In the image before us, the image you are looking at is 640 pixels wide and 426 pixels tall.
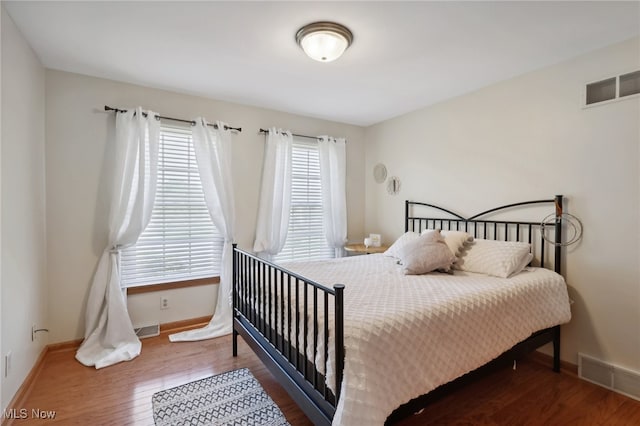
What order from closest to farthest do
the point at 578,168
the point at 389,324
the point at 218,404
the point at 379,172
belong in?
the point at 389,324, the point at 218,404, the point at 578,168, the point at 379,172

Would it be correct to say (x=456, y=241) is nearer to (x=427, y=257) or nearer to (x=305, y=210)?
(x=427, y=257)

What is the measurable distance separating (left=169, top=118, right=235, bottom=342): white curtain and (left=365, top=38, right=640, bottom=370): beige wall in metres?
2.35

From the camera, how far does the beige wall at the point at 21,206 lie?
1.74 metres

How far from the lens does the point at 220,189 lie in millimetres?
3086

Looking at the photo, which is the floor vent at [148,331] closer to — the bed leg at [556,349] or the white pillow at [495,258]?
the white pillow at [495,258]

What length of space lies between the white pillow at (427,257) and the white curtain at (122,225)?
7.73ft

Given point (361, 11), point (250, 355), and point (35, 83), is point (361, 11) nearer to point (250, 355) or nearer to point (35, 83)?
point (35, 83)

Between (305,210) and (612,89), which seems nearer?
(612,89)

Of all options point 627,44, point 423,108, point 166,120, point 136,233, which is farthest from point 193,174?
point 627,44

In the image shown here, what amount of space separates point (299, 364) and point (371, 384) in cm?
51

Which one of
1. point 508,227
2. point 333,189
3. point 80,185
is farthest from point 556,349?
Result: point 80,185

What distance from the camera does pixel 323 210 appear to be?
388 cm

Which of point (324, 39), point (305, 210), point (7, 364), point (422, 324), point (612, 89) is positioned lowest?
point (7, 364)

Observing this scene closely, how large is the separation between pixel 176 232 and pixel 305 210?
1.51 metres
